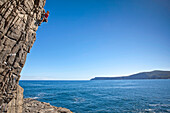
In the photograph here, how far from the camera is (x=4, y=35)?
8.41 meters

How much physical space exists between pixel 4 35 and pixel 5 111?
7.35m

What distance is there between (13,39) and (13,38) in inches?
3.8

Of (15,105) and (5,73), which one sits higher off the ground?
(5,73)

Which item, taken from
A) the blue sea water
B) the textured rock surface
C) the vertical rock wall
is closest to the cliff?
the vertical rock wall

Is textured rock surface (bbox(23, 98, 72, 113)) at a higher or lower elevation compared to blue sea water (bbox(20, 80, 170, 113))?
higher

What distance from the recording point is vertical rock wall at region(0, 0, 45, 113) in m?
8.37

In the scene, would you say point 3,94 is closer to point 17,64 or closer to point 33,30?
point 17,64

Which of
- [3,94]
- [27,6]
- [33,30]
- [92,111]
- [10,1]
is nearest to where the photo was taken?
[10,1]

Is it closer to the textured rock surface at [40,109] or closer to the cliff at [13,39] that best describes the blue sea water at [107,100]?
the textured rock surface at [40,109]

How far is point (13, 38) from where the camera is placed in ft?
29.7

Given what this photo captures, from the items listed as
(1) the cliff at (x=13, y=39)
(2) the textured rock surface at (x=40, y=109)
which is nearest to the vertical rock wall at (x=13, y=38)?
(1) the cliff at (x=13, y=39)

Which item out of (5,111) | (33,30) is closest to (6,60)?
(33,30)

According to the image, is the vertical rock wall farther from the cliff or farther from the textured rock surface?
the textured rock surface

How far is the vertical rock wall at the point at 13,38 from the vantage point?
27.5ft
